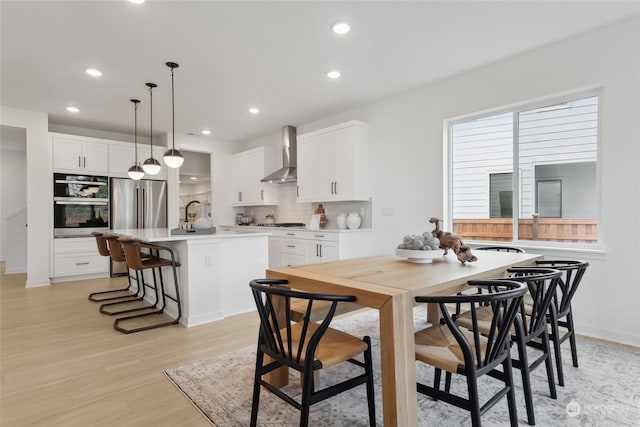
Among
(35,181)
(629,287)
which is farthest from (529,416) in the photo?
(35,181)

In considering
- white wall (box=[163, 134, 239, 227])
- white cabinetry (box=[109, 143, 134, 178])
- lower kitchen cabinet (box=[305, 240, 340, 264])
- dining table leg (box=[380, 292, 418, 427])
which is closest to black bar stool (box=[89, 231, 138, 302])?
white cabinetry (box=[109, 143, 134, 178])

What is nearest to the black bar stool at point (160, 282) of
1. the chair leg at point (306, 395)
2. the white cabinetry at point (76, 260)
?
the chair leg at point (306, 395)

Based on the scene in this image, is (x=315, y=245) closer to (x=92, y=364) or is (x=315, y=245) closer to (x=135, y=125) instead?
(x=92, y=364)

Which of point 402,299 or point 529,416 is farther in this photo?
point 529,416

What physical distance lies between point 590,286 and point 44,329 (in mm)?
5091

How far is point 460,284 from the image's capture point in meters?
1.79

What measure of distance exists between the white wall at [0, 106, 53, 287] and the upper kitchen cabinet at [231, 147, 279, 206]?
10.4 feet

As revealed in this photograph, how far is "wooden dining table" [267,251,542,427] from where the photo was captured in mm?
1433

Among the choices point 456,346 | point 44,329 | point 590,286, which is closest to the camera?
point 456,346

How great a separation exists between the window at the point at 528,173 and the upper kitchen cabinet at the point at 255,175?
3.54 meters

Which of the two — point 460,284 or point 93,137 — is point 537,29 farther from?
point 93,137

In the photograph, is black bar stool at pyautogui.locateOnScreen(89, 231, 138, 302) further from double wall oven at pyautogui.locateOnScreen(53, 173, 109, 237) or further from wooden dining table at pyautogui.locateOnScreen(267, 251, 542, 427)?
wooden dining table at pyautogui.locateOnScreen(267, 251, 542, 427)

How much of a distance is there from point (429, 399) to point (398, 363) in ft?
2.59

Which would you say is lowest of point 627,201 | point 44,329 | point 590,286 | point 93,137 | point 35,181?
point 44,329
